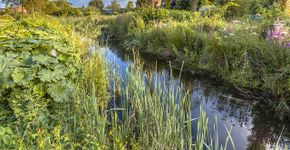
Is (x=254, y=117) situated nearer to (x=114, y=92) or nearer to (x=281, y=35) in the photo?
(x=281, y=35)

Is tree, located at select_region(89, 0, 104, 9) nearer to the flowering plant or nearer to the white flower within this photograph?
the flowering plant

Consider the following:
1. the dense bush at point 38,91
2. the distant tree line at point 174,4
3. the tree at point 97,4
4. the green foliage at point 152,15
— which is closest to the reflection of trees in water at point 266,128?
the dense bush at point 38,91

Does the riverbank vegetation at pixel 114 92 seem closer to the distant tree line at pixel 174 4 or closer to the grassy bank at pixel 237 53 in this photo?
the grassy bank at pixel 237 53

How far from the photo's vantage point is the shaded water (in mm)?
2891

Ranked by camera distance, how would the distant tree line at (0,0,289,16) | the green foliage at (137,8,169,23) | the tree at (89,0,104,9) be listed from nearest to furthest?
the green foliage at (137,8,169,23) < the distant tree line at (0,0,289,16) < the tree at (89,0,104,9)

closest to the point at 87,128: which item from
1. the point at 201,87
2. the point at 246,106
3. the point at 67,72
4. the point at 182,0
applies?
the point at 67,72

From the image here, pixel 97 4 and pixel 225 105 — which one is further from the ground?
pixel 97 4

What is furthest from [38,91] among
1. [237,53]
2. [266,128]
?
[237,53]

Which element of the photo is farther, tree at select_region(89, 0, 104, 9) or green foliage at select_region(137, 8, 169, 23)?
tree at select_region(89, 0, 104, 9)

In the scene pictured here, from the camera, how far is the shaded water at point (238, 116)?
2.89 metres

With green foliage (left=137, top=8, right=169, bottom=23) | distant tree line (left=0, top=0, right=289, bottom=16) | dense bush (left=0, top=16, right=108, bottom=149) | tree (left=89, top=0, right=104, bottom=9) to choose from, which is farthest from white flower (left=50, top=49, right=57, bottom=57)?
tree (left=89, top=0, right=104, bottom=9)

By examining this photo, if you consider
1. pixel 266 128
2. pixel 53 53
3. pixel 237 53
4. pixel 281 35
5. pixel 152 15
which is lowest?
pixel 266 128

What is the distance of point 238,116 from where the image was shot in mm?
3461

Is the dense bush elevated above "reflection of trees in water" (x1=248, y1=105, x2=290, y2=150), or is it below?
above
